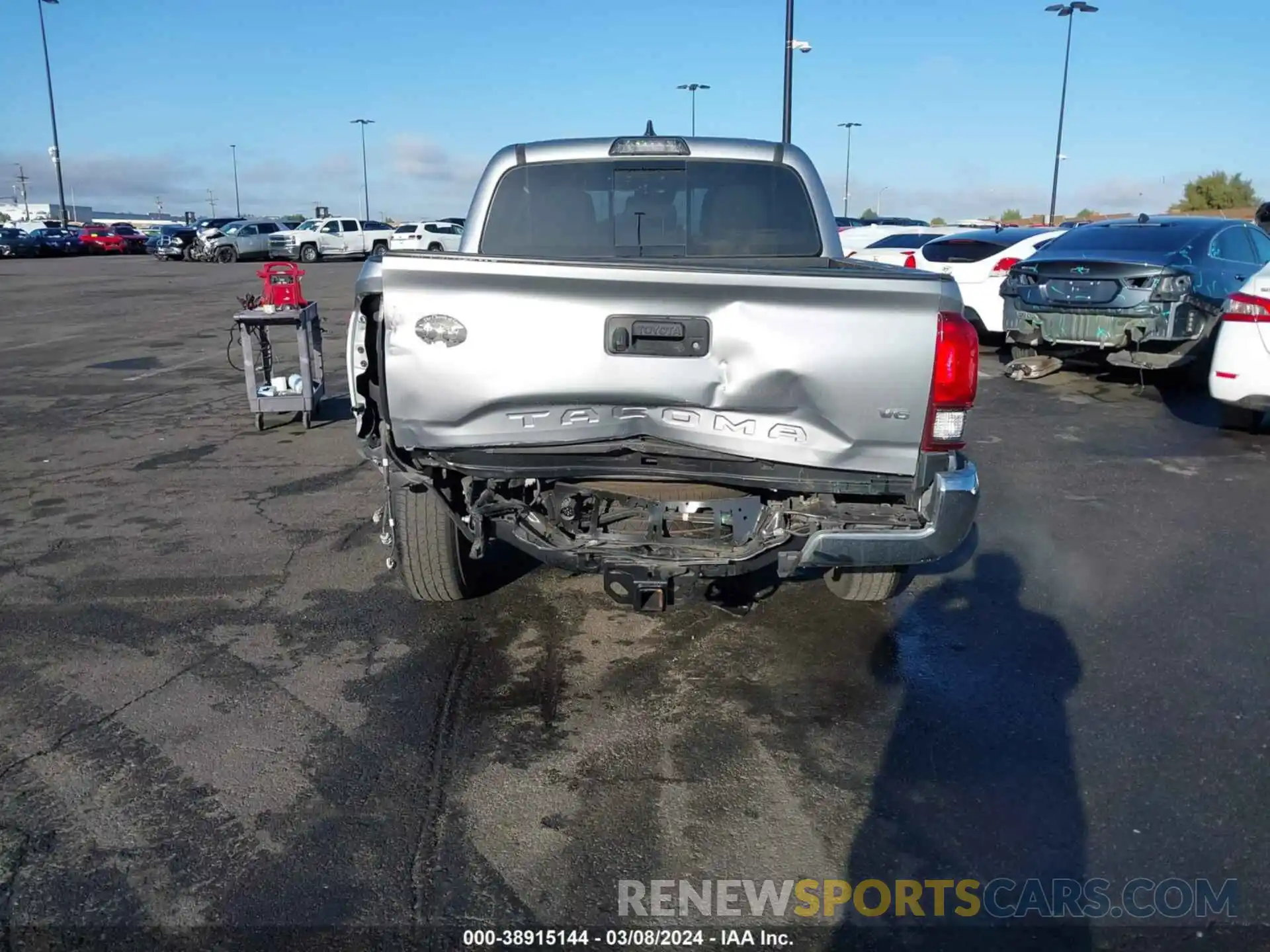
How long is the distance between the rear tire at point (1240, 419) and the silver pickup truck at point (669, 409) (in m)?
6.31

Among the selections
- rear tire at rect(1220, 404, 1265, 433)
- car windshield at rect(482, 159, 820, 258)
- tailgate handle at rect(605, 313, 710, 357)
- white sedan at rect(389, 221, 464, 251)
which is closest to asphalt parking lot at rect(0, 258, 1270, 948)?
tailgate handle at rect(605, 313, 710, 357)

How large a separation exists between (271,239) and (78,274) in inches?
447

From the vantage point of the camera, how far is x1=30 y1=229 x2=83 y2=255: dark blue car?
158ft

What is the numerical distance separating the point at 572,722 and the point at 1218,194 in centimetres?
5750

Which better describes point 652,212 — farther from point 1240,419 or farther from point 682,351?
point 1240,419

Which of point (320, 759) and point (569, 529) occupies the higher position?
point (569, 529)

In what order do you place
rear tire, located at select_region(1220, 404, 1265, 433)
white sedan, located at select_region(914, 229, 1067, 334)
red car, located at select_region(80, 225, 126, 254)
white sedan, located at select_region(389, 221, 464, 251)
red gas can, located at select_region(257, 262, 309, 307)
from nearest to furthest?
red gas can, located at select_region(257, 262, 309, 307)
rear tire, located at select_region(1220, 404, 1265, 433)
white sedan, located at select_region(914, 229, 1067, 334)
white sedan, located at select_region(389, 221, 464, 251)
red car, located at select_region(80, 225, 126, 254)

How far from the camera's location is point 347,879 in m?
2.90

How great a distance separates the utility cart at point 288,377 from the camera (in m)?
8.41

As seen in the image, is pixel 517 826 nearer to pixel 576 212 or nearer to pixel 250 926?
pixel 250 926

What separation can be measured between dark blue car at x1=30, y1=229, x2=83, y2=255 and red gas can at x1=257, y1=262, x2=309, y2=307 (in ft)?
154

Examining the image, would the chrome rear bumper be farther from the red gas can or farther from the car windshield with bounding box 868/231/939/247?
the car windshield with bounding box 868/231/939/247

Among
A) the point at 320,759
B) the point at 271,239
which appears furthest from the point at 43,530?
the point at 271,239

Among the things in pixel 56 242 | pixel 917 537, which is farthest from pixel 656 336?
pixel 56 242
